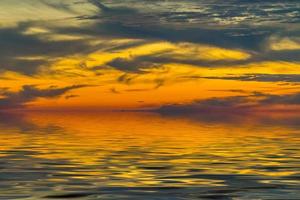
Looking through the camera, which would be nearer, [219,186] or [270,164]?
[219,186]

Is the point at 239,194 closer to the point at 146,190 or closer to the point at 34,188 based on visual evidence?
the point at 146,190

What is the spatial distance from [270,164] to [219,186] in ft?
36.4

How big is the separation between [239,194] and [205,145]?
29.8m

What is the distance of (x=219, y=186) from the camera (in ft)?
106

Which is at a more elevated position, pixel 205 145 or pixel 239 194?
pixel 239 194

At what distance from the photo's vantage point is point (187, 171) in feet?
125

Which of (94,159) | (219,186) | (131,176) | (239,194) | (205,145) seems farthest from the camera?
(205,145)

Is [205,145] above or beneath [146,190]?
beneath

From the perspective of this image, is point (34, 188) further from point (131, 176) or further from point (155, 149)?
point (155, 149)

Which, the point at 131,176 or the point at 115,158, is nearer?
the point at 131,176

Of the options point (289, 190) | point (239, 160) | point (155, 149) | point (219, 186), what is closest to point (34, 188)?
point (219, 186)

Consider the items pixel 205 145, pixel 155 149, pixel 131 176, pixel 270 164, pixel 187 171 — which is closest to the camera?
pixel 131 176

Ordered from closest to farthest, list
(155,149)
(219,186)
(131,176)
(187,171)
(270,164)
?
Result: 1. (219,186)
2. (131,176)
3. (187,171)
4. (270,164)
5. (155,149)

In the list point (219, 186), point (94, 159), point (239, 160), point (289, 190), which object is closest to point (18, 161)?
point (94, 159)
